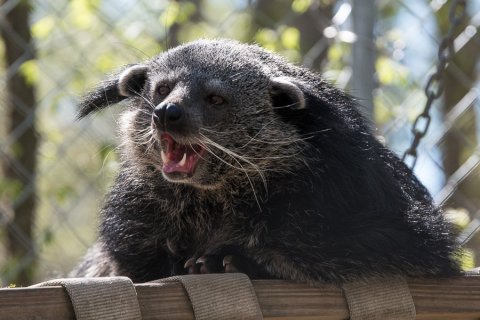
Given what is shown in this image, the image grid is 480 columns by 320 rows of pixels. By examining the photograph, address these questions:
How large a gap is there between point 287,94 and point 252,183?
0.41m

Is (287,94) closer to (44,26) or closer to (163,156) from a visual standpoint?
(163,156)

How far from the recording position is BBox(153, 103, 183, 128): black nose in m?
3.66

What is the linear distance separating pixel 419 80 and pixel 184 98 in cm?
284

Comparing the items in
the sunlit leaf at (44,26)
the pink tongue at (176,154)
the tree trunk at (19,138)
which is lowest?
the tree trunk at (19,138)

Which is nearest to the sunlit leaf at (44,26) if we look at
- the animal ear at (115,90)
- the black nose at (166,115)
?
the animal ear at (115,90)

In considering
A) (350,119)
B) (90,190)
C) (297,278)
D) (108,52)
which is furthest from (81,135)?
(297,278)

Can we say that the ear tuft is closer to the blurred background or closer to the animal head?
the animal head

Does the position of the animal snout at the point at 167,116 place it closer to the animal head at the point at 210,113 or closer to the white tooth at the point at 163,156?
the animal head at the point at 210,113

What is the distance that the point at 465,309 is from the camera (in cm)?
344

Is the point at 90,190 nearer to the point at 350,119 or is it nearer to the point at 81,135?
the point at 81,135

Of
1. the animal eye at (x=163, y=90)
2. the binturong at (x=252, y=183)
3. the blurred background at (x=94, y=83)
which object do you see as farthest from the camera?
the blurred background at (x=94, y=83)

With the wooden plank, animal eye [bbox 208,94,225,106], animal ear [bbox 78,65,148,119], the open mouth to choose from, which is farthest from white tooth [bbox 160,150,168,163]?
the wooden plank

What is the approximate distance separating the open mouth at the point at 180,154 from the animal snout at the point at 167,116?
0.09m

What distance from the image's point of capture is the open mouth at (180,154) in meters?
3.78
